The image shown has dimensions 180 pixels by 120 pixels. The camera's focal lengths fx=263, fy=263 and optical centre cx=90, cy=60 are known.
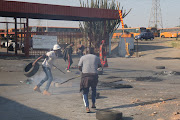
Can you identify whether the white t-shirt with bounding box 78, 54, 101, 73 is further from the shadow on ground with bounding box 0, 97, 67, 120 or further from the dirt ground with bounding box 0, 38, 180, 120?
the shadow on ground with bounding box 0, 97, 67, 120

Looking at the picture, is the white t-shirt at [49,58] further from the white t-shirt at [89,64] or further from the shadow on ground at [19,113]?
the white t-shirt at [89,64]

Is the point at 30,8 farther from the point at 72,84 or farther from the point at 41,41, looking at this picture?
the point at 72,84

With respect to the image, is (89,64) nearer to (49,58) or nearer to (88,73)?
(88,73)

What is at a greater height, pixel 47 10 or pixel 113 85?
pixel 47 10

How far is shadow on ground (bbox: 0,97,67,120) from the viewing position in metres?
6.35

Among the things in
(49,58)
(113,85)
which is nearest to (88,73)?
(49,58)

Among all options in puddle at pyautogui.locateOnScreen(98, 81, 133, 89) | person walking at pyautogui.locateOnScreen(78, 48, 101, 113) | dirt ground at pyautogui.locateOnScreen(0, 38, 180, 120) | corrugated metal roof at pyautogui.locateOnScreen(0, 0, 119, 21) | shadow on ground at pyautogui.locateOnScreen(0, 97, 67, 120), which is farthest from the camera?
corrugated metal roof at pyautogui.locateOnScreen(0, 0, 119, 21)

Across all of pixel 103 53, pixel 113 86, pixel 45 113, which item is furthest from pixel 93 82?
pixel 103 53

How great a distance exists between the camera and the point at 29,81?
11.5 metres

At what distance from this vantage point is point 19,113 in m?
6.77

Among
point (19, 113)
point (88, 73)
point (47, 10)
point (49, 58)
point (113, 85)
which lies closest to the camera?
point (19, 113)

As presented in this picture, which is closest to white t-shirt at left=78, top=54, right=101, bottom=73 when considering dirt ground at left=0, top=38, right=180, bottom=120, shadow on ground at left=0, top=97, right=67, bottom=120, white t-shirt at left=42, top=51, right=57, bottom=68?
dirt ground at left=0, top=38, right=180, bottom=120

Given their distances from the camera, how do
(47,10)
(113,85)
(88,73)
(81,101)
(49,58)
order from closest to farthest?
(88,73), (81,101), (49,58), (113,85), (47,10)

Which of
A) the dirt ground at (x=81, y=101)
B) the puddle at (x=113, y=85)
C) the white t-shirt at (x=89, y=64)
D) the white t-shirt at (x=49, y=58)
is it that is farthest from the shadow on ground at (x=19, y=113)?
the puddle at (x=113, y=85)
